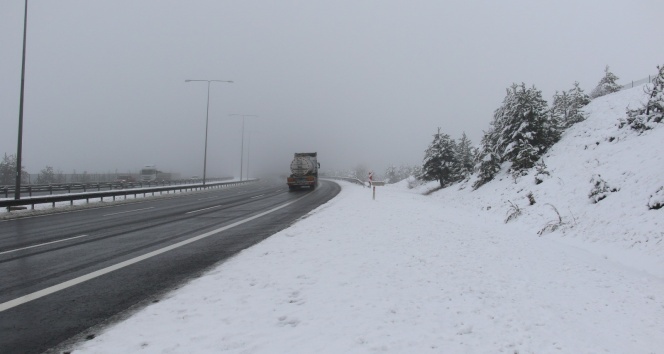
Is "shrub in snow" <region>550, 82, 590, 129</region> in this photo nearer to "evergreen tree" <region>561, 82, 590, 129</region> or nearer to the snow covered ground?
"evergreen tree" <region>561, 82, 590, 129</region>

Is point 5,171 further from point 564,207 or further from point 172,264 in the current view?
point 564,207

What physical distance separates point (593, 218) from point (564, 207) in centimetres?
263

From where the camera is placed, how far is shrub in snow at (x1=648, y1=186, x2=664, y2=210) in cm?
999

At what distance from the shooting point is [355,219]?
1262 centimetres

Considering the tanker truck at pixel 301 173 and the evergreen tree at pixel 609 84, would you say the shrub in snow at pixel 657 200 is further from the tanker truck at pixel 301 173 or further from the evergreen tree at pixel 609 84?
the evergreen tree at pixel 609 84

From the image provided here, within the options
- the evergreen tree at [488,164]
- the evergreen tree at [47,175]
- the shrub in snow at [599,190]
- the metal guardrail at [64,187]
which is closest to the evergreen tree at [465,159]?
the evergreen tree at [488,164]

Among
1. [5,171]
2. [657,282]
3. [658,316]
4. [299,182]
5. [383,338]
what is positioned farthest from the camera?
[5,171]

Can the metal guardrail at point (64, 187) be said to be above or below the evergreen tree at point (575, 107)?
below

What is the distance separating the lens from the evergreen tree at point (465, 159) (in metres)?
37.9

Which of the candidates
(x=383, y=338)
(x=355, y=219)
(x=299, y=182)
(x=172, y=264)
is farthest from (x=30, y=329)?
(x=299, y=182)

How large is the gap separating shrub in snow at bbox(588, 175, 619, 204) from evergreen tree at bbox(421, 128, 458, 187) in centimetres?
2531

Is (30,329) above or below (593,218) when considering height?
below

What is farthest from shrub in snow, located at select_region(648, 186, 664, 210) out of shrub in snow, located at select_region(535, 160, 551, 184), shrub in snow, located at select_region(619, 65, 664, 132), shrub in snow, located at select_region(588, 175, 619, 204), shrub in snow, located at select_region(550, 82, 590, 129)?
shrub in snow, located at select_region(550, 82, 590, 129)

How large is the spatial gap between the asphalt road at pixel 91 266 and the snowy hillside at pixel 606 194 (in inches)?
A: 393
